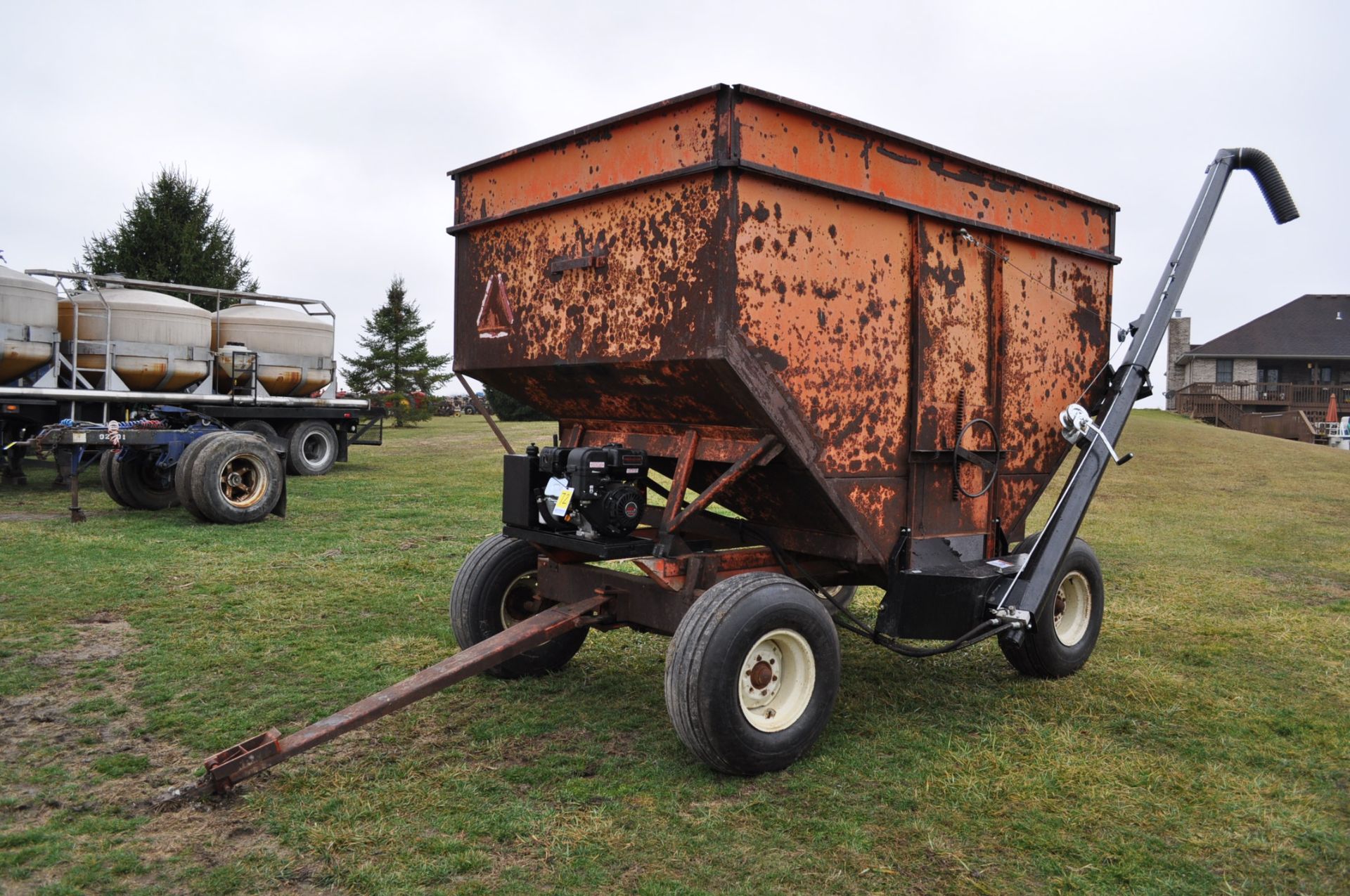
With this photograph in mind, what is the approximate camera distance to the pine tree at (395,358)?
3506cm

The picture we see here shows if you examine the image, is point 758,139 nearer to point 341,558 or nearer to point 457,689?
point 457,689

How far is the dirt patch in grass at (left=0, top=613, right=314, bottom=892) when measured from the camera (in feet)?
10.6

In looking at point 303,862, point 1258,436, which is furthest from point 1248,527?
point 1258,436

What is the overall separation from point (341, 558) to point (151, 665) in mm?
3199

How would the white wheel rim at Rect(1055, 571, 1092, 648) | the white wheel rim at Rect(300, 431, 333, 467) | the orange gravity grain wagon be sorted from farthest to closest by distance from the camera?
the white wheel rim at Rect(300, 431, 333, 467)
the white wheel rim at Rect(1055, 571, 1092, 648)
the orange gravity grain wagon

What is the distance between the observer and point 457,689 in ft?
16.2

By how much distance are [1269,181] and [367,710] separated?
5348 mm

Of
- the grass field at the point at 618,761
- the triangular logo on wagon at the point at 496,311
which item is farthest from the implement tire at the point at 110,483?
the triangular logo on wagon at the point at 496,311

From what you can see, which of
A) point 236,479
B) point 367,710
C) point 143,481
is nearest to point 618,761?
point 367,710

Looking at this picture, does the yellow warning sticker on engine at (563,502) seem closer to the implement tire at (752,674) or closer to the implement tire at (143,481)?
the implement tire at (752,674)

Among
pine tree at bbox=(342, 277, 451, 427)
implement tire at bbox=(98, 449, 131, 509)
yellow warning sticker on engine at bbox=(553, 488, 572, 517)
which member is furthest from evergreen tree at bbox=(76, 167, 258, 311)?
yellow warning sticker on engine at bbox=(553, 488, 572, 517)

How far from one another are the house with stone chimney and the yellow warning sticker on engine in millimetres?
38147

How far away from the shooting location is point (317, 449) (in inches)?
658

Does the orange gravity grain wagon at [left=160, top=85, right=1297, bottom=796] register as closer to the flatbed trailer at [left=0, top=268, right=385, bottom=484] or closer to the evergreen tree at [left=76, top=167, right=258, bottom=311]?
the flatbed trailer at [left=0, top=268, right=385, bottom=484]
